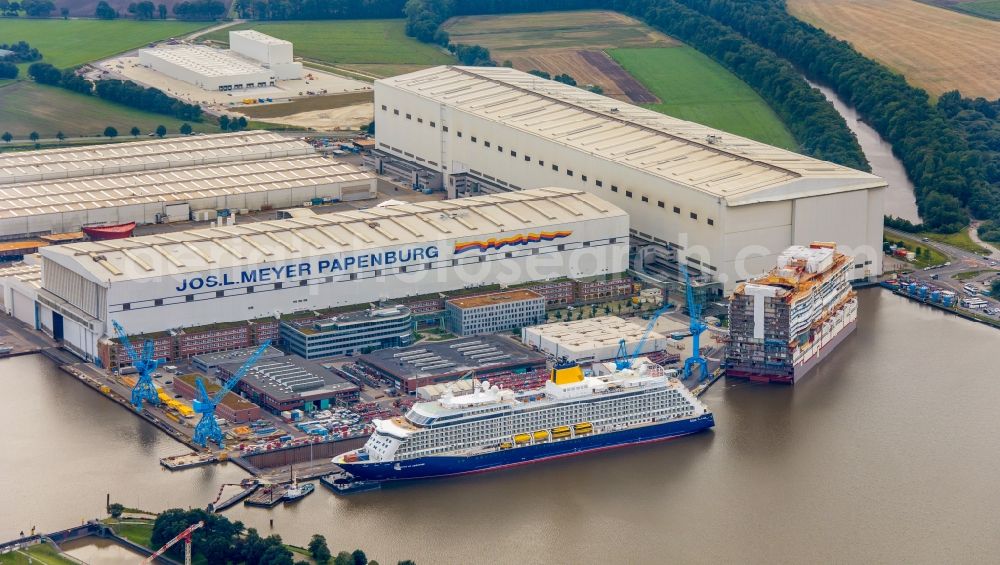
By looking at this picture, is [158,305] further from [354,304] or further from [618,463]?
[618,463]

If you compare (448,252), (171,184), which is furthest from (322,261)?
(171,184)

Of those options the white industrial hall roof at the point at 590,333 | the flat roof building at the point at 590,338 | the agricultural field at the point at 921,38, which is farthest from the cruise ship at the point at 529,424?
the agricultural field at the point at 921,38

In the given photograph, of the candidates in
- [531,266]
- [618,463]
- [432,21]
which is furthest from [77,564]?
[432,21]

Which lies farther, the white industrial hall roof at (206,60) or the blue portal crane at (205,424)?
the white industrial hall roof at (206,60)

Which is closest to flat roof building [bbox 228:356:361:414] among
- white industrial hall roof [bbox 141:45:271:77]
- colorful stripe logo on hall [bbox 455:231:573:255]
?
colorful stripe logo on hall [bbox 455:231:573:255]

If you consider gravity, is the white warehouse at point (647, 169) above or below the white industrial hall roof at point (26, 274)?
above

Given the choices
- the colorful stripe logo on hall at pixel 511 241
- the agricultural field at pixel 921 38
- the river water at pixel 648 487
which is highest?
the agricultural field at pixel 921 38

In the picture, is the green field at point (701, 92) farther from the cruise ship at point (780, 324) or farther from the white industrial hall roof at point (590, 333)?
the white industrial hall roof at point (590, 333)
